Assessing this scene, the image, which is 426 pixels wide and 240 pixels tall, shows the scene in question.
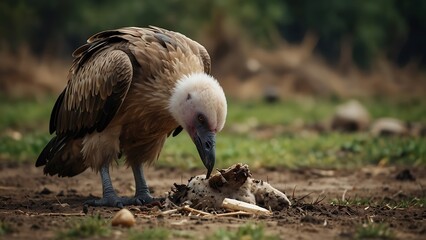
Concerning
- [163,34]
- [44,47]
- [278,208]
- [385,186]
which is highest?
[44,47]

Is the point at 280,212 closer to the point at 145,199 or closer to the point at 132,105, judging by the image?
the point at 145,199

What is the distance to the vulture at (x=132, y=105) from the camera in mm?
6711

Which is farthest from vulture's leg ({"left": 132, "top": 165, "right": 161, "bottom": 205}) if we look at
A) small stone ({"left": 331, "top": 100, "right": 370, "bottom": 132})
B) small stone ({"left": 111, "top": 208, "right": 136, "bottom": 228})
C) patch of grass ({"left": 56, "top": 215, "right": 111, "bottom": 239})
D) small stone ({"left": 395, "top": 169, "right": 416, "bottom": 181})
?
small stone ({"left": 331, "top": 100, "right": 370, "bottom": 132})

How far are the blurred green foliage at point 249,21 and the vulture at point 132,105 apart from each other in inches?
609

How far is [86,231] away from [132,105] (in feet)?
7.23

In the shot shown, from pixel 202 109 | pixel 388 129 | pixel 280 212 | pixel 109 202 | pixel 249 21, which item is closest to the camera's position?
pixel 280 212

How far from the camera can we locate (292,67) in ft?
79.2

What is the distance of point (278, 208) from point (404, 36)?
879 inches

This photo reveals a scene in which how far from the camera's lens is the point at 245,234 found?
521cm

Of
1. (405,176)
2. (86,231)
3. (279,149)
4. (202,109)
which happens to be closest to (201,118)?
(202,109)

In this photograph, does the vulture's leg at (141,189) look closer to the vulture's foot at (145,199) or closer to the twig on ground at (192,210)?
the vulture's foot at (145,199)

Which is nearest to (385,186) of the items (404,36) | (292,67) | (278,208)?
(278,208)

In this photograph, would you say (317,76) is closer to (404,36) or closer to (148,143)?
(404,36)

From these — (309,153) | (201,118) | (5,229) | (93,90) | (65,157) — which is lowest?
(5,229)
